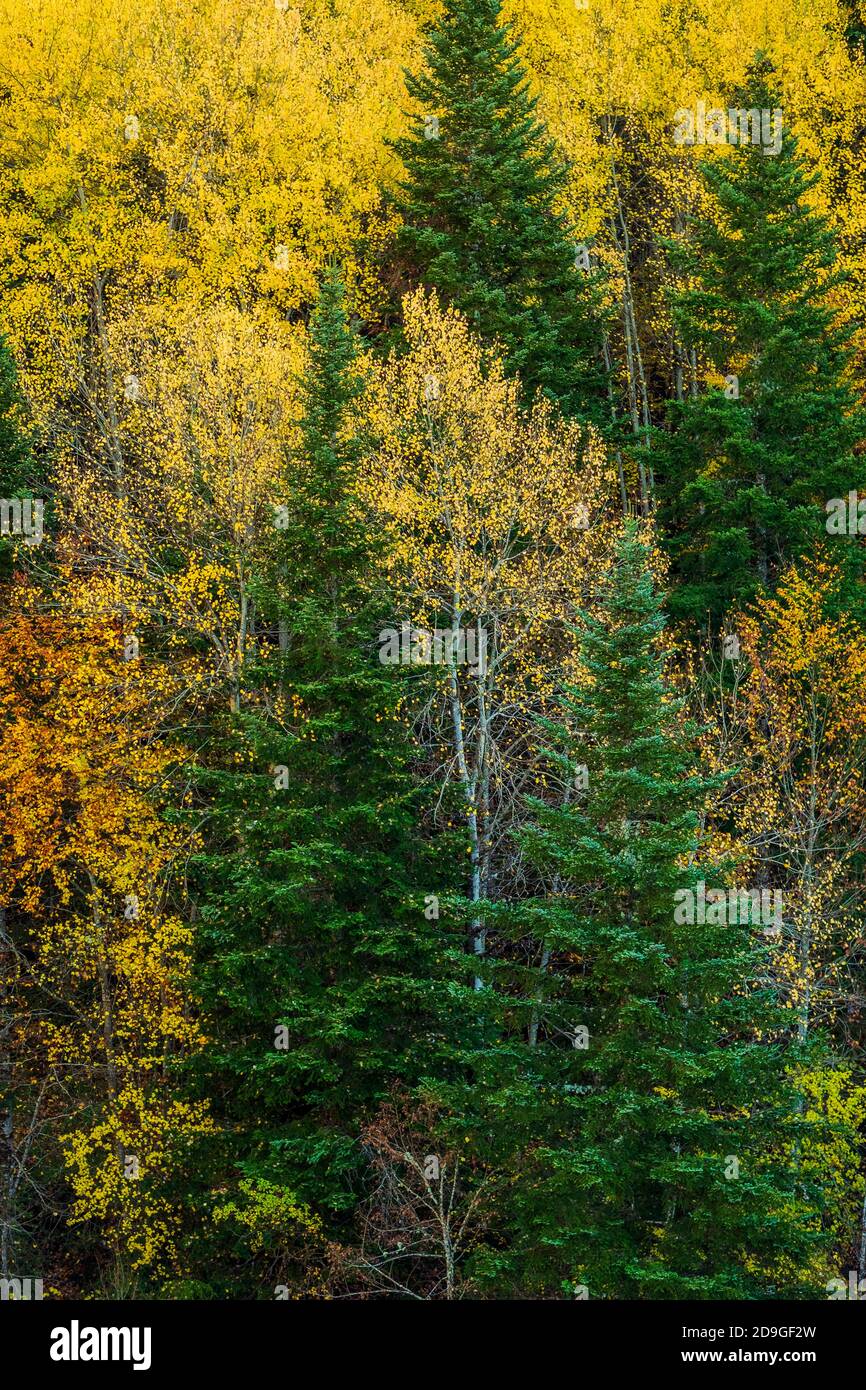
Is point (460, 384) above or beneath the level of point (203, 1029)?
above

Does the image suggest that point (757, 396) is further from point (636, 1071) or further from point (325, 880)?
point (636, 1071)

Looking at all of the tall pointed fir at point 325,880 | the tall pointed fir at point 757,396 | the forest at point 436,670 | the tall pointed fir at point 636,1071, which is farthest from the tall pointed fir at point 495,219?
the tall pointed fir at point 636,1071

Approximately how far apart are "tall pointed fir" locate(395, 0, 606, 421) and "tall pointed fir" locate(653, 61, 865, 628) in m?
2.69

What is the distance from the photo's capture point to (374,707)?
2147cm

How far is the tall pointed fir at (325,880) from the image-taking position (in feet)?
67.4

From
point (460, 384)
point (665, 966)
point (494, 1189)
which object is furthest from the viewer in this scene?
point (460, 384)

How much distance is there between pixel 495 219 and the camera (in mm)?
30047

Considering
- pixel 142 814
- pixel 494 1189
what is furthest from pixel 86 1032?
pixel 494 1189

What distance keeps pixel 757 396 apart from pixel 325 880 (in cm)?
1147

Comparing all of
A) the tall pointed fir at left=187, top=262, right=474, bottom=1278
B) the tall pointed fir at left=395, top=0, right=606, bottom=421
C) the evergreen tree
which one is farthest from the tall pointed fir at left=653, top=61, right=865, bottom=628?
the evergreen tree

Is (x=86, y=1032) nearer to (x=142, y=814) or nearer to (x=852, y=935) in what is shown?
(x=142, y=814)

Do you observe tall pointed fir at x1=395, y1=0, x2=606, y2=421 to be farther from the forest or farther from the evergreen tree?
the evergreen tree

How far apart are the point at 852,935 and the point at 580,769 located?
6.73 meters

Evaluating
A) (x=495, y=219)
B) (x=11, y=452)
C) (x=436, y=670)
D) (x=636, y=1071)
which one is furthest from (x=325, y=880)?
(x=495, y=219)
